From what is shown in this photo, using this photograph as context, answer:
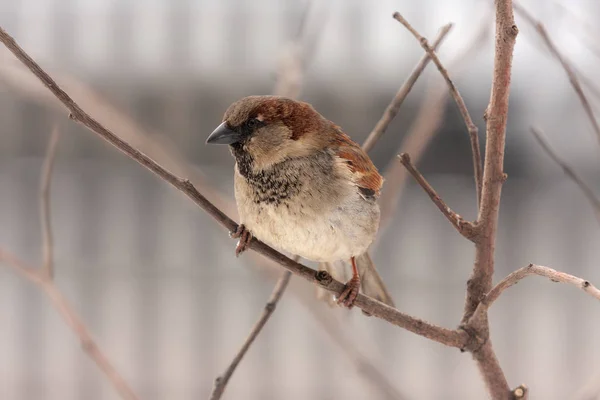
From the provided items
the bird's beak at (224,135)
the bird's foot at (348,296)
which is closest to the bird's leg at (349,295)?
the bird's foot at (348,296)

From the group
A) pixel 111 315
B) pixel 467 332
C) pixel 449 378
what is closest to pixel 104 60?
pixel 111 315

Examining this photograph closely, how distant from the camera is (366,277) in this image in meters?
1.38

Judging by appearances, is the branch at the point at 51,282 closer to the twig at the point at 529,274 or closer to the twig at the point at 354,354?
the twig at the point at 354,354

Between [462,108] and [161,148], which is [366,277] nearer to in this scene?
[462,108]

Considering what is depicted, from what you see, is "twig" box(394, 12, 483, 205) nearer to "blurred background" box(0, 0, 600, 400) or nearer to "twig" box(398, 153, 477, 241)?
"twig" box(398, 153, 477, 241)

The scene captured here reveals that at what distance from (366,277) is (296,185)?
259 millimetres

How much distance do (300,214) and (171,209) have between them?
110 inches

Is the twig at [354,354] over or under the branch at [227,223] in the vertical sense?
under

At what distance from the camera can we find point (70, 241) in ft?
12.7

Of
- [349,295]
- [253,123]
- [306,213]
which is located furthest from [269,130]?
[349,295]

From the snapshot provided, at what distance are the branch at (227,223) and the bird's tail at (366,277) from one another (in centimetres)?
21

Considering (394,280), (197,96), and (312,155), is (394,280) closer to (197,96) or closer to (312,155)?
(197,96)

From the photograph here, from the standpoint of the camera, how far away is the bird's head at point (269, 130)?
1.20 meters

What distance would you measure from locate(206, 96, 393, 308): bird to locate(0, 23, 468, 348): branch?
11 centimetres
